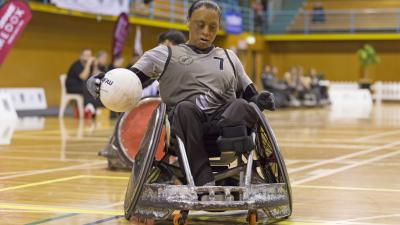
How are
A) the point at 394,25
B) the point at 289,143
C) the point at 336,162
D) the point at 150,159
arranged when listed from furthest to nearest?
1. the point at 394,25
2. the point at 289,143
3. the point at 336,162
4. the point at 150,159

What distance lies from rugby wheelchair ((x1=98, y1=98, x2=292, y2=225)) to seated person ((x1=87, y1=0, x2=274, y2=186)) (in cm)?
10

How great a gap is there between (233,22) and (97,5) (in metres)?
11.0

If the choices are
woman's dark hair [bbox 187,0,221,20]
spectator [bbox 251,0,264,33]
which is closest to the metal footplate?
woman's dark hair [bbox 187,0,221,20]

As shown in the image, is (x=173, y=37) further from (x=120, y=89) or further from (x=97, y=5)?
(x=97, y=5)

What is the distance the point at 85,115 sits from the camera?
1928 cm

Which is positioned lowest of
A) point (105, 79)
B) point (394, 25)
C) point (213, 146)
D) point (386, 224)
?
point (394, 25)

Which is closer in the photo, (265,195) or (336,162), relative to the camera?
(265,195)

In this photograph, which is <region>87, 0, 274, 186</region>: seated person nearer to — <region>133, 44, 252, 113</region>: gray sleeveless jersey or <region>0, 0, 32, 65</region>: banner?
<region>133, 44, 252, 113</region>: gray sleeveless jersey

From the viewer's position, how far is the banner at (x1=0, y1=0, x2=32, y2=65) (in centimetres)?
1759

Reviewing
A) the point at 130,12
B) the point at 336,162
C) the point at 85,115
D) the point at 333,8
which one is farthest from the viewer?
the point at 333,8

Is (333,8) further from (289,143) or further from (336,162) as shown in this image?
(336,162)

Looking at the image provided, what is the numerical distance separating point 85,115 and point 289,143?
8.09 meters

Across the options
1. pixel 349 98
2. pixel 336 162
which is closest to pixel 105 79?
pixel 336 162

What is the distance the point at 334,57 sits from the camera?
39.7 meters
